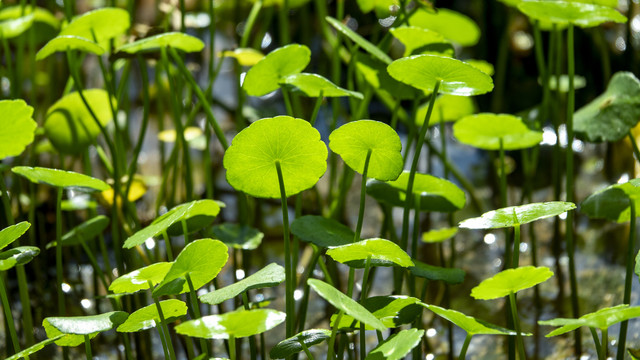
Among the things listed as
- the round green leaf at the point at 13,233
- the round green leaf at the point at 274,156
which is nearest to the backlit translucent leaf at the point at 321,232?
the round green leaf at the point at 274,156

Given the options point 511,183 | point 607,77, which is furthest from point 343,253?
point 607,77

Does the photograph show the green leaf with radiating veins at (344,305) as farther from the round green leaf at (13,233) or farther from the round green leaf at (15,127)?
the round green leaf at (15,127)

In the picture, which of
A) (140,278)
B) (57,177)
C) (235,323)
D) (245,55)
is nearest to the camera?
(235,323)

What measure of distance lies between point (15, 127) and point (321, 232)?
1.16 ft

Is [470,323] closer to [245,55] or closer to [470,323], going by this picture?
[470,323]

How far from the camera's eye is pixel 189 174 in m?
0.90

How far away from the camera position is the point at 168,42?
0.78m

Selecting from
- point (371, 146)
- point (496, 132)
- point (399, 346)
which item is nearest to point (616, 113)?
point (496, 132)

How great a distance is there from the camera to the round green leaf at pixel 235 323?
47 cm

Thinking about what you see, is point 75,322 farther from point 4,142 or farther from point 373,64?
point 373,64

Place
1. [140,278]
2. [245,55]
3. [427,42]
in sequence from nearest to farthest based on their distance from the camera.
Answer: [140,278] < [427,42] < [245,55]

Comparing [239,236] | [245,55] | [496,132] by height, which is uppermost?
[245,55]

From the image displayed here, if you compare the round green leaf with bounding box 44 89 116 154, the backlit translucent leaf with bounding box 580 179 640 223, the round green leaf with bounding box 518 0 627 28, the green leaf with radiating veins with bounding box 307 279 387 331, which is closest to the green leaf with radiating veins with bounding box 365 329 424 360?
the green leaf with radiating veins with bounding box 307 279 387 331

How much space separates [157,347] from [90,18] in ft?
1.49
